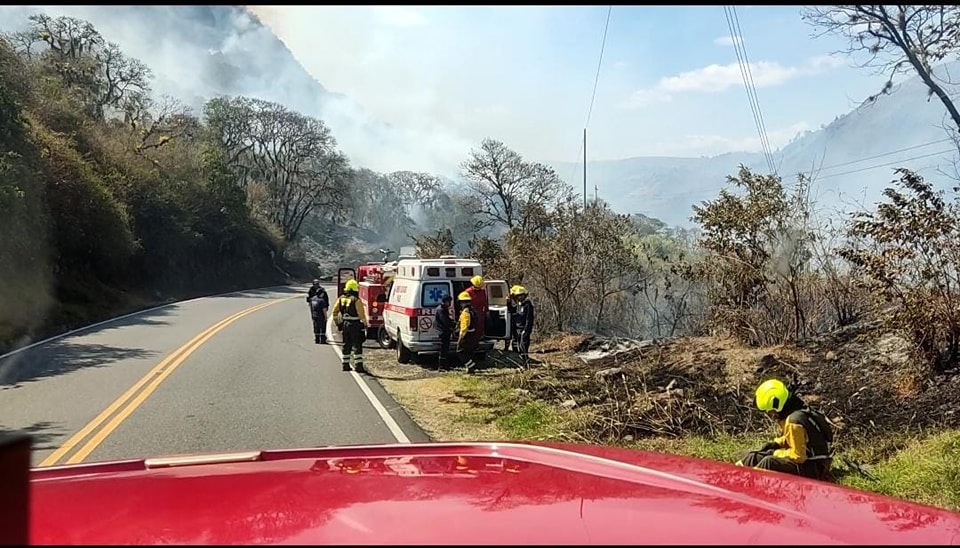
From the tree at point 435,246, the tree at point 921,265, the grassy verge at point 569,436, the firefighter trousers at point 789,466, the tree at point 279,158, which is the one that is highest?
the tree at point 279,158

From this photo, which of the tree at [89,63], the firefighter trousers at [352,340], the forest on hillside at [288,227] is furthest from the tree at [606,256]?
the tree at [89,63]

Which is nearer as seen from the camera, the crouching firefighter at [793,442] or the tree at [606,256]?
the crouching firefighter at [793,442]

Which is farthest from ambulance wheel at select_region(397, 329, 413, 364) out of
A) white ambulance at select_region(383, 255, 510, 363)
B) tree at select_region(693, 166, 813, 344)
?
tree at select_region(693, 166, 813, 344)

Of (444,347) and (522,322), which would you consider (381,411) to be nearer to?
(444,347)

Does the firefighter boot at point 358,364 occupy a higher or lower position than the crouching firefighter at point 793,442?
lower

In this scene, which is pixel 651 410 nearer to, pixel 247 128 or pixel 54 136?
pixel 54 136

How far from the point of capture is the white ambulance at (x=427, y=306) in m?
15.5

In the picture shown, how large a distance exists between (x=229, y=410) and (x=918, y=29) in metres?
12.4

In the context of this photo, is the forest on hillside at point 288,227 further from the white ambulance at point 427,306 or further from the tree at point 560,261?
the white ambulance at point 427,306

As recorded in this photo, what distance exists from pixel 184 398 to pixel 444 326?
17.7ft

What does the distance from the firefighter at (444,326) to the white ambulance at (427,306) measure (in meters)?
0.27

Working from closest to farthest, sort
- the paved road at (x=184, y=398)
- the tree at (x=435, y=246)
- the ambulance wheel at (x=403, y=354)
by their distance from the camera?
1. the paved road at (x=184, y=398)
2. the ambulance wheel at (x=403, y=354)
3. the tree at (x=435, y=246)

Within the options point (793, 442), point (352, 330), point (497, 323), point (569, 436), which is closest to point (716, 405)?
point (569, 436)

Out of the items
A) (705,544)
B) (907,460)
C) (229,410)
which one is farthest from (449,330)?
(705,544)
